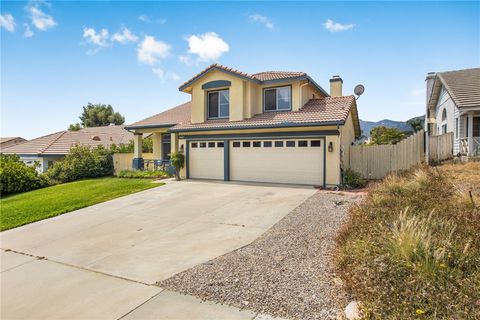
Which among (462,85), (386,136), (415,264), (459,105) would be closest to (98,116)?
(386,136)

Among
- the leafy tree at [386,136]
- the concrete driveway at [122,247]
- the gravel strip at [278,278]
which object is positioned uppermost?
the leafy tree at [386,136]

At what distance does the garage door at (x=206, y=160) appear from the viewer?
50.6 feet

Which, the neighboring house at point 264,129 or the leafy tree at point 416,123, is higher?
the leafy tree at point 416,123

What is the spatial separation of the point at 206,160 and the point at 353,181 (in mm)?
7928

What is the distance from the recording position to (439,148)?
1465 centimetres

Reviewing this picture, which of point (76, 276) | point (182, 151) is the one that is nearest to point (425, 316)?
point (76, 276)

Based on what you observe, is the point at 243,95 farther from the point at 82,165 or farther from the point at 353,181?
the point at 82,165

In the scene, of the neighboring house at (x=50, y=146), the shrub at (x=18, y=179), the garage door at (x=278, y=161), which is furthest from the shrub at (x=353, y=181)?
the neighboring house at (x=50, y=146)

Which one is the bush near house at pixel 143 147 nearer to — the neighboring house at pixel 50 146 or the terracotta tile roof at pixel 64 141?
the neighboring house at pixel 50 146

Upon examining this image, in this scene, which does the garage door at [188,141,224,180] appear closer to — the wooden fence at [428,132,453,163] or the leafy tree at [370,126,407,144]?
the wooden fence at [428,132,453,163]

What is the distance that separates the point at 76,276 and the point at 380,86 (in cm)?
1883

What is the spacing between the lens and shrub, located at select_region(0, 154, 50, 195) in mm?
16489

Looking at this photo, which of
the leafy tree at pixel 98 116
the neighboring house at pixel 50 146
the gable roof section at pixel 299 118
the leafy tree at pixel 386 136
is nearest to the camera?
the gable roof section at pixel 299 118

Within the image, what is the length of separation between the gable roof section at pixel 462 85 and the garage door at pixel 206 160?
42.4ft
